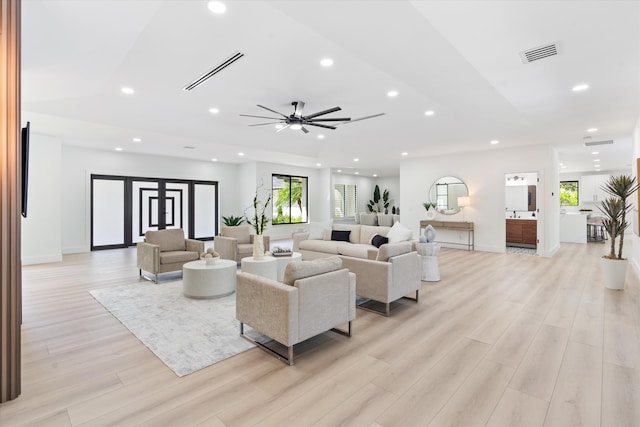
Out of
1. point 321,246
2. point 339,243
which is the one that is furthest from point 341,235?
point 321,246

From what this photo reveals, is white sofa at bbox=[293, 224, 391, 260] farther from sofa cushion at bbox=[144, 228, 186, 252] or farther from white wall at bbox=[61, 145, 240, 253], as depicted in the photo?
white wall at bbox=[61, 145, 240, 253]

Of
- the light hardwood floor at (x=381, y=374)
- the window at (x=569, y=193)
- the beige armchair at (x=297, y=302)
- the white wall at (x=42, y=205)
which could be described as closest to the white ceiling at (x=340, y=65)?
the white wall at (x=42, y=205)

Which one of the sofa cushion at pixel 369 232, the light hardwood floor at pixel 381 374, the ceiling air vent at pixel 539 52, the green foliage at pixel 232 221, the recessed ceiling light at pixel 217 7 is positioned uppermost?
the ceiling air vent at pixel 539 52

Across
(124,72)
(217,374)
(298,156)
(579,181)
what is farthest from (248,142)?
(579,181)

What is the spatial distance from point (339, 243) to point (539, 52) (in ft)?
13.5

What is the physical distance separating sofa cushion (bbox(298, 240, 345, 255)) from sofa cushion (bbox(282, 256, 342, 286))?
111 inches

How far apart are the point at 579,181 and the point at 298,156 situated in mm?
12213

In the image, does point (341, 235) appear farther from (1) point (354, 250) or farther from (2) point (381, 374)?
(2) point (381, 374)

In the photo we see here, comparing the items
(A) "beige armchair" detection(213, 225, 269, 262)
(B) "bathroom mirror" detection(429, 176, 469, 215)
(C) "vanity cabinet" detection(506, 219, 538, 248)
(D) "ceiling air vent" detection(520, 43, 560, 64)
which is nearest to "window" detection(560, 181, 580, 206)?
(C) "vanity cabinet" detection(506, 219, 538, 248)

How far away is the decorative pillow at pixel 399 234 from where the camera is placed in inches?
206

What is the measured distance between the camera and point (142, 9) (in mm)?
2381

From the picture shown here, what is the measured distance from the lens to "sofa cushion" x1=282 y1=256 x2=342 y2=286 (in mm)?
2633

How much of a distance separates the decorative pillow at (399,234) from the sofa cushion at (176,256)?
3468 mm

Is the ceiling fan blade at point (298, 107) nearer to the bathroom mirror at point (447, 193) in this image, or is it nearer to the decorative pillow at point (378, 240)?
the decorative pillow at point (378, 240)
